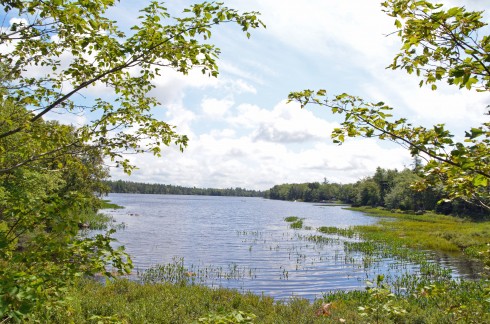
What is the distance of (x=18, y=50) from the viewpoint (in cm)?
525

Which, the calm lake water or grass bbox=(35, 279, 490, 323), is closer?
grass bbox=(35, 279, 490, 323)

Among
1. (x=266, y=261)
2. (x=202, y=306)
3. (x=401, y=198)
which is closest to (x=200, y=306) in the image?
(x=202, y=306)

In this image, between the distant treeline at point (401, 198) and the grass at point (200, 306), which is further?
the distant treeline at point (401, 198)

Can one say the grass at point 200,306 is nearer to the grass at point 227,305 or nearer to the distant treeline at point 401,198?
the grass at point 227,305

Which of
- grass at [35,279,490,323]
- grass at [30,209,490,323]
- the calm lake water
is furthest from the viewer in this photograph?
the calm lake water

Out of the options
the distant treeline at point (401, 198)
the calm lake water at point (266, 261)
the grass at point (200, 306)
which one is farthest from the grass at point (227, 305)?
the distant treeline at point (401, 198)

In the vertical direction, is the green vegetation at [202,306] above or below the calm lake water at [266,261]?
above

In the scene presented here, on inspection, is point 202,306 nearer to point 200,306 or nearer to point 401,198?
point 200,306

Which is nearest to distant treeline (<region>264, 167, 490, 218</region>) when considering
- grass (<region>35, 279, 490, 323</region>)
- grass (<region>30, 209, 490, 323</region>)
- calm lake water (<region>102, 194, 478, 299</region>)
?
calm lake water (<region>102, 194, 478, 299</region>)

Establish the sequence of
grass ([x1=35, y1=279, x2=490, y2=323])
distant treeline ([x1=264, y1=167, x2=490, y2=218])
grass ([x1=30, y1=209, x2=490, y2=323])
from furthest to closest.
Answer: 1. distant treeline ([x1=264, y1=167, x2=490, y2=218])
2. grass ([x1=35, y1=279, x2=490, y2=323])
3. grass ([x1=30, y1=209, x2=490, y2=323])

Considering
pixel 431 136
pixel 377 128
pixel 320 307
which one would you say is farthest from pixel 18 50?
pixel 320 307

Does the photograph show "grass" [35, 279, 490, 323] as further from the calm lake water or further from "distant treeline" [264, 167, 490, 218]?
"distant treeline" [264, 167, 490, 218]

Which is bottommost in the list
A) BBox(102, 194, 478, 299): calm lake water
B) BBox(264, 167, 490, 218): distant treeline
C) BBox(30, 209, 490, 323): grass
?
BBox(102, 194, 478, 299): calm lake water

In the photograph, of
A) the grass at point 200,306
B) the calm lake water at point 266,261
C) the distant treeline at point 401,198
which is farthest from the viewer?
the distant treeline at point 401,198
